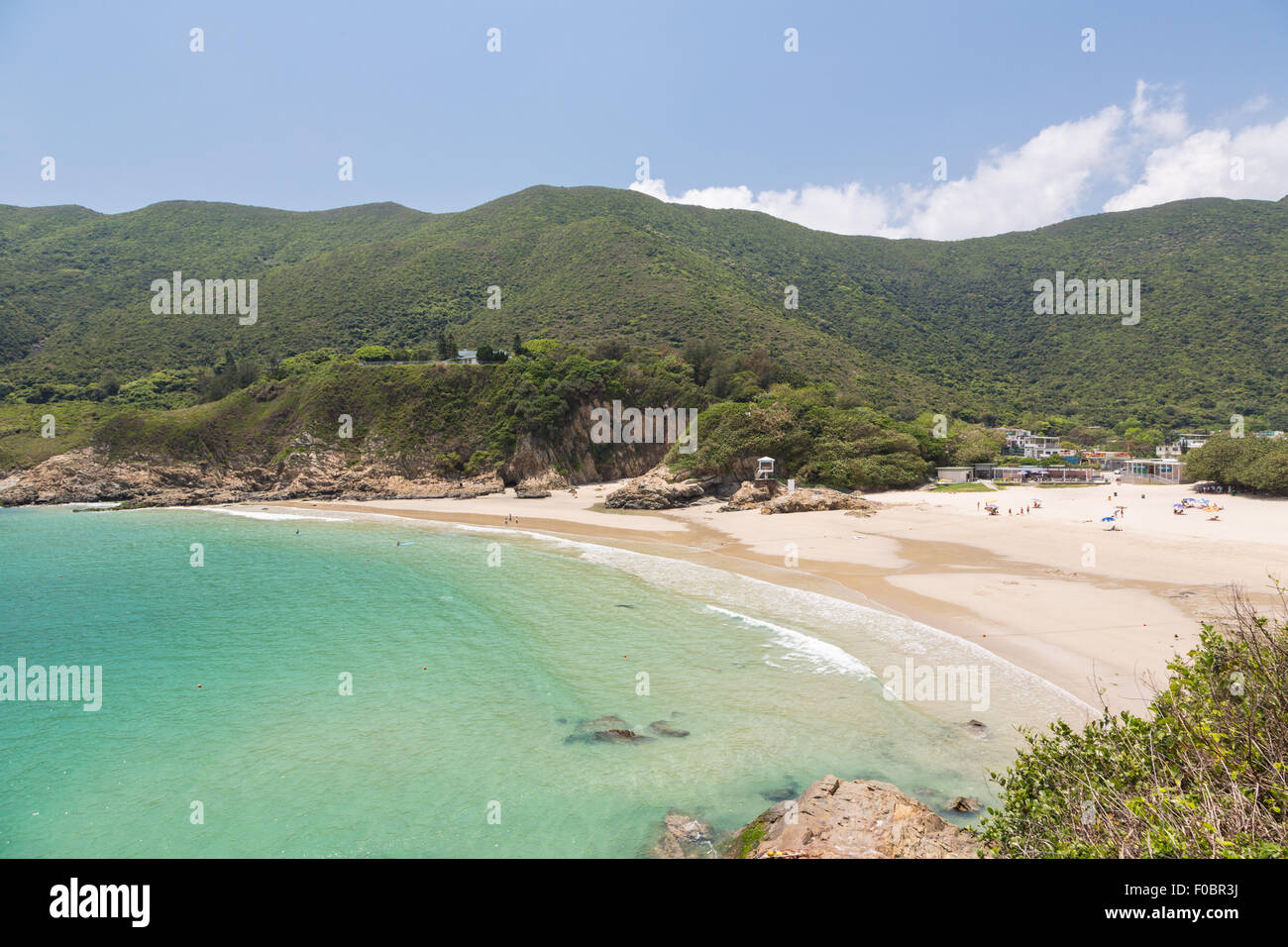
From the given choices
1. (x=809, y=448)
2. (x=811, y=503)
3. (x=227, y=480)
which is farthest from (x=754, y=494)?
(x=227, y=480)

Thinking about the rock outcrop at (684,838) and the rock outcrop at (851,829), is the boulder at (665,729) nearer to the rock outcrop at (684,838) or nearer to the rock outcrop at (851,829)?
the rock outcrop at (684,838)

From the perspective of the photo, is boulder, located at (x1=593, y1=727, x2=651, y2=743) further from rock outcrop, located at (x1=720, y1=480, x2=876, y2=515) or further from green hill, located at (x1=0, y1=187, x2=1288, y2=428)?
green hill, located at (x1=0, y1=187, x2=1288, y2=428)

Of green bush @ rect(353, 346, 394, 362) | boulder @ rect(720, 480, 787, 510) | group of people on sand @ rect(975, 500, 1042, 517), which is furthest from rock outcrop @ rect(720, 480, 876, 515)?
green bush @ rect(353, 346, 394, 362)

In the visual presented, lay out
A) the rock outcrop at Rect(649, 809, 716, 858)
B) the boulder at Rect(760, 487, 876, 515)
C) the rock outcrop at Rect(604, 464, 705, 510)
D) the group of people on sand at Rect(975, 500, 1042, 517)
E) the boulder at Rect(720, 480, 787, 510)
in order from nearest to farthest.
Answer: the rock outcrop at Rect(649, 809, 716, 858), the group of people on sand at Rect(975, 500, 1042, 517), the boulder at Rect(760, 487, 876, 515), the boulder at Rect(720, 480, 787, 510), the rock outcrop at Rect(604, 464, 705, 510)

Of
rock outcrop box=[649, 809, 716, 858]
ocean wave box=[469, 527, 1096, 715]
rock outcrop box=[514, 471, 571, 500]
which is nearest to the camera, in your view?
rock outcrop box=[649, 809, 716, 858]

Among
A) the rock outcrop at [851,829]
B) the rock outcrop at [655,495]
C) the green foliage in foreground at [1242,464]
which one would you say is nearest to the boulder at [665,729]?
the rock outcrop at [851,829]

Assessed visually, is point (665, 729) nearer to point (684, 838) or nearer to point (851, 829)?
point (684, 838)

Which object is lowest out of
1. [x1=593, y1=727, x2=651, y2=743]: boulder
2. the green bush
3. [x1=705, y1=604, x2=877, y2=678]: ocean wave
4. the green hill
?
[x1=593, y1=727, x2=651, y2=743]: boulder
